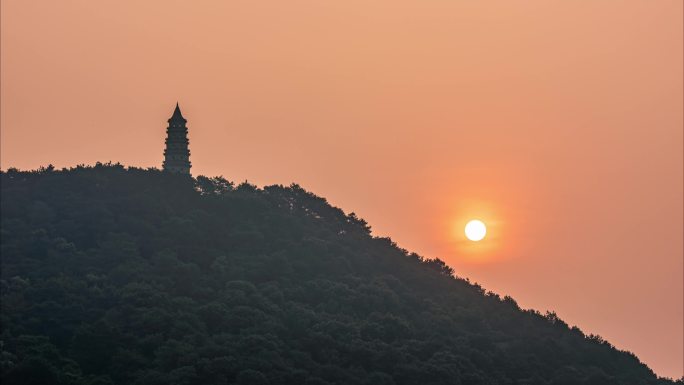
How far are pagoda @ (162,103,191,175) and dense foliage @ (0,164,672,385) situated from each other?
4576 mm

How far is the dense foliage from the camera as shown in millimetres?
117938

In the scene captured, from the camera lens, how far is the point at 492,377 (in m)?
132

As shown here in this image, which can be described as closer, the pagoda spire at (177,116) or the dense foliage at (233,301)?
the dense foliage at (233,301)

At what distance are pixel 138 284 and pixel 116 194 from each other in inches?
843

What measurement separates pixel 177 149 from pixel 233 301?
33458mm

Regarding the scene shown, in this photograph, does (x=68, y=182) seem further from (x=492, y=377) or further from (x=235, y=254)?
(x=492, y=377)

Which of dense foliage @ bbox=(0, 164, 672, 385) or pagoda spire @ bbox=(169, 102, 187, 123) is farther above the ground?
pagoda spire @ bbox=(169, 102, 187, 123)

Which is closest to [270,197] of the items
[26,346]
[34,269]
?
[34,269]

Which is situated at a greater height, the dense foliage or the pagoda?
the pagoda

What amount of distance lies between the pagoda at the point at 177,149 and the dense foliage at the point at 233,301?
4.58m

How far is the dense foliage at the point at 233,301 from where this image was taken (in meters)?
118

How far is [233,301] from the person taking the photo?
5148 inches

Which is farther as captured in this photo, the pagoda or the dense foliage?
the pagoda

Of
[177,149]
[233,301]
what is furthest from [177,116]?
[233,301]
